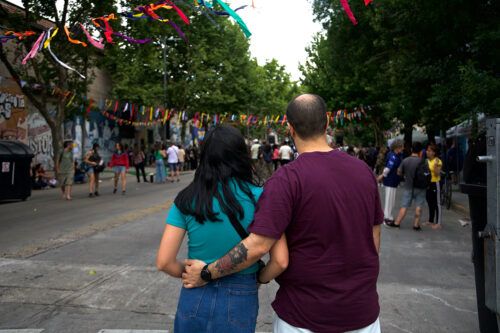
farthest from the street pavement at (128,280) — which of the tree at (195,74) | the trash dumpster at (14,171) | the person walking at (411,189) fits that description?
the tree at (195,74)

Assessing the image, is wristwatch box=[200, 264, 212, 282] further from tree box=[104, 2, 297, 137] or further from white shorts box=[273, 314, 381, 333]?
tree box=[104, 2, 297, 137]

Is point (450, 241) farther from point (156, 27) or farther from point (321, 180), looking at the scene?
point (156, 27)

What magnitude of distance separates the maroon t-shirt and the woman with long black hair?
0.17m

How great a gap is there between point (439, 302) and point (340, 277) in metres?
3.46

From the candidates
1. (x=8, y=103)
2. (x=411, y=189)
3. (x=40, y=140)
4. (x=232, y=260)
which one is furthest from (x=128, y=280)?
(x=40, y=140)

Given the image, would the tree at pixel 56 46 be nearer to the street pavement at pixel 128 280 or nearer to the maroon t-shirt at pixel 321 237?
the street pavement at pixel 128 280

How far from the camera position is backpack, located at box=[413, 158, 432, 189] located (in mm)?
9328

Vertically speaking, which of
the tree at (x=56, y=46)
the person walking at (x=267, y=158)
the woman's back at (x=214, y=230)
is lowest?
the woman's back at (x=214, y=230)

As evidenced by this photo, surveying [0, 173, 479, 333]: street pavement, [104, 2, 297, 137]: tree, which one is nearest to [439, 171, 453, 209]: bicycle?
[0, 173, 479, 333]: street pavement

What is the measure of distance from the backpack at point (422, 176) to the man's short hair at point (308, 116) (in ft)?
25.3

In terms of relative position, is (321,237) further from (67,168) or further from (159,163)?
(159,163)

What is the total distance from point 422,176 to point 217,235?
7.92m

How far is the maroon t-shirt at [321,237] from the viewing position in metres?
2.00

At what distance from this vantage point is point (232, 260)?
2.10m
